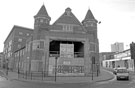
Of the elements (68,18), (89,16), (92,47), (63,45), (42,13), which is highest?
(89,16)

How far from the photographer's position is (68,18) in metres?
31.7

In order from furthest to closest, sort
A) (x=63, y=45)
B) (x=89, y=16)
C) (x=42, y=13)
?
(x=89, y=16) → (x=42, y=13) → (x=63, y=45)

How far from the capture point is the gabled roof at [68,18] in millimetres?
31269

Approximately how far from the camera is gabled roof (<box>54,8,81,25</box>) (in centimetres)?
3127

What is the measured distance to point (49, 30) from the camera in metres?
30.0

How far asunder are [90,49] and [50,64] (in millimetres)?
9831

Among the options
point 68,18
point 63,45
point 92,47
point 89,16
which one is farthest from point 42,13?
point 92,47

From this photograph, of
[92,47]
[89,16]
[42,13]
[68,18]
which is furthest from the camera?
[89,16]

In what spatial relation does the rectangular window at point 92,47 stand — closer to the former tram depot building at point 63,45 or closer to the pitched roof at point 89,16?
the former tram depot building at point 63,45

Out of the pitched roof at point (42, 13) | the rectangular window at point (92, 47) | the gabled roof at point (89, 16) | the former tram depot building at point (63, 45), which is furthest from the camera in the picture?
the gabled roof at point (89, 16)

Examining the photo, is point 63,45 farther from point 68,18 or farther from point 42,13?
point 42,13

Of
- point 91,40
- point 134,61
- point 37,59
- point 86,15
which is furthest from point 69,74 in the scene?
point 134,61

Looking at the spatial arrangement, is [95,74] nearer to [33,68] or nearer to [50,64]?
[50,64]

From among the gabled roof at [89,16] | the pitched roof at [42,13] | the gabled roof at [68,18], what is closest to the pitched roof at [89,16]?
the gabled roof at [89,16]
